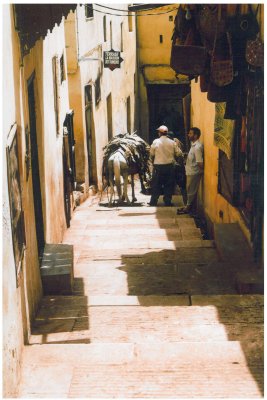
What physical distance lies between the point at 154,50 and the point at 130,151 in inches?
472

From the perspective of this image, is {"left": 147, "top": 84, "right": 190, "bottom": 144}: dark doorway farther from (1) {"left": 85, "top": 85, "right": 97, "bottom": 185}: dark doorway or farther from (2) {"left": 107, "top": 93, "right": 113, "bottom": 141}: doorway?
(1) {"left": 85, "top": 85, "right": 97, "bottom": 185}: dark doorway

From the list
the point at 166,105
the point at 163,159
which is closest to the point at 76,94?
the point at 163,159

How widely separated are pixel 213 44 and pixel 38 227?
3.32m

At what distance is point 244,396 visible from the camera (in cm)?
427

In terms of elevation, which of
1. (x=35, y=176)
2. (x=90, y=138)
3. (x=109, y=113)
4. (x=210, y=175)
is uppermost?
(x=109, y=113)

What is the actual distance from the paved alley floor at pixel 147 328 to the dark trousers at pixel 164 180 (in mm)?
3268

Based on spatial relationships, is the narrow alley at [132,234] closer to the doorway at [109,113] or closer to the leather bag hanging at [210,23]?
the leather bag hanging at [210,23]

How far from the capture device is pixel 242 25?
7.57 m

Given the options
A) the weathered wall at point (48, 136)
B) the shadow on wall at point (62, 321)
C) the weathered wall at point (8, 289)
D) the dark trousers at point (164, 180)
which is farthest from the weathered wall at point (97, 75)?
the weathered wall at point (8, 289)

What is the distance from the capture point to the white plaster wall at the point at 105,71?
14797 millimetres

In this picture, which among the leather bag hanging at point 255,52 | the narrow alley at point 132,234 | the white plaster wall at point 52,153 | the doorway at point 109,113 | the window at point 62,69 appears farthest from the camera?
the doorway at point 109,113

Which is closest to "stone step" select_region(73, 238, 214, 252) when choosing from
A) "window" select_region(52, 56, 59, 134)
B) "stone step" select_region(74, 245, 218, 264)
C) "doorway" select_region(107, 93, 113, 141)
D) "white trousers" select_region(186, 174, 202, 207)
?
"stone step" select_region(74, 245, 218, 264)

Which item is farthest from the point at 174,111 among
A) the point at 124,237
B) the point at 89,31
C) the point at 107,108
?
the point at 124,237

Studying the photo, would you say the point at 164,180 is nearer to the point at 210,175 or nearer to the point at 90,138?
the point at 210,175
